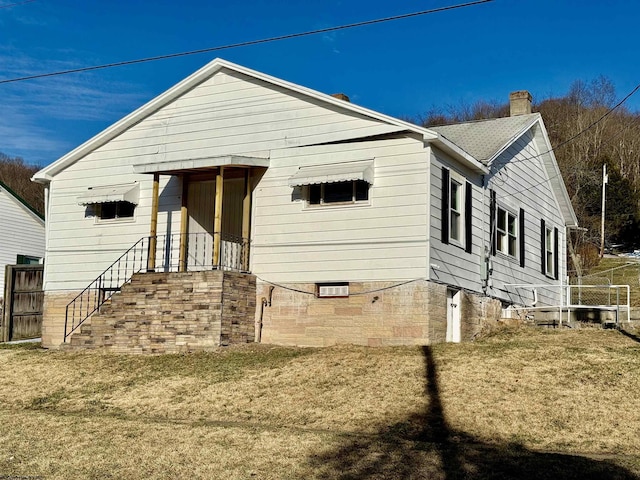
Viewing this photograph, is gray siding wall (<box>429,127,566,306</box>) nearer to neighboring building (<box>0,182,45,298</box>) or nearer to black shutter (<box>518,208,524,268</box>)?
black shutter (<box>518,208,524,268</box>)

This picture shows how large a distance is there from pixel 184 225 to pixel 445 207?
5907mm

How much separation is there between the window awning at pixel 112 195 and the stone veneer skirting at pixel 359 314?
13.3 feet

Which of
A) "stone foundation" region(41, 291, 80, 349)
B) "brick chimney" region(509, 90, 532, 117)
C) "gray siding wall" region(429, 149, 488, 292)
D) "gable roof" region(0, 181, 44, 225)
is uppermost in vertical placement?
"brick chimney" region(509, 90, 532, 117)

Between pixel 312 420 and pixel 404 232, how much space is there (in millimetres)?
5716

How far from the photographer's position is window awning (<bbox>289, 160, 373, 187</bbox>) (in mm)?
16348

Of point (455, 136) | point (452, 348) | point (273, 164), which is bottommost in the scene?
point (452, 348)

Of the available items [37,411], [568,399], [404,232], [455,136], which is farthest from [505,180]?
[37,411]

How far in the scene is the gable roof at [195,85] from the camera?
1652 cm

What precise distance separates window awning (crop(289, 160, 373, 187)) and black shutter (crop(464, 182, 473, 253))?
266cm

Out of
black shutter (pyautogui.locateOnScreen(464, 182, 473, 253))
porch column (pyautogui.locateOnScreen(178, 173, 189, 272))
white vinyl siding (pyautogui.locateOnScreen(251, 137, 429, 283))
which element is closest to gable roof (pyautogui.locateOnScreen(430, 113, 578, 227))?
black shutter (pyautogui.locateOnScreen(464, 182, 473, 253))

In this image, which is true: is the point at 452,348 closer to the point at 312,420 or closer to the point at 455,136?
the point at 312,420

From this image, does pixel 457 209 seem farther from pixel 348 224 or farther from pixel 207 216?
pixel 207 216

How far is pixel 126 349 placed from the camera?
56.0ft

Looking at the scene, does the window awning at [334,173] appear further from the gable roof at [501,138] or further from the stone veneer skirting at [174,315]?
the gable roof at [501,138]
